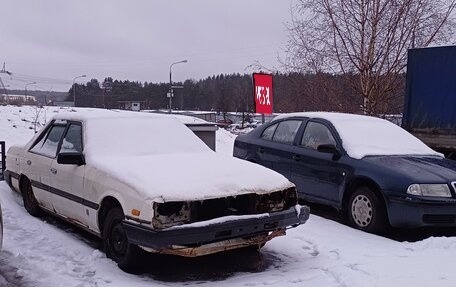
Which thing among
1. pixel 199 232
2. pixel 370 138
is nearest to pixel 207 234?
pixel 199 232

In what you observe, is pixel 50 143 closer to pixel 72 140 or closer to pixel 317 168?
pixel 72 140

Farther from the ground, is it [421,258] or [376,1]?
[376,1]

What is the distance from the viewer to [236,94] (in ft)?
270

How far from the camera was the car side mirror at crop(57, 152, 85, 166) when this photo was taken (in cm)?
520

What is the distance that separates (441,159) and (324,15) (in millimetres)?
7422

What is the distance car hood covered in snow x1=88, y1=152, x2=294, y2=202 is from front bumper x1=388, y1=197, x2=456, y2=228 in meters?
1.52

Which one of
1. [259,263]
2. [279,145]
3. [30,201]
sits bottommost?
[259,263]

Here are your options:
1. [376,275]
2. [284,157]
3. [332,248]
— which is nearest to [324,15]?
[284,157]

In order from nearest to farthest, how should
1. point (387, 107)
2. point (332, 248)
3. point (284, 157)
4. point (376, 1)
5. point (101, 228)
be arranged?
point (101, 228) < point (332, 248) < point (284, 157) < point (376, 1) < point (387, 107)

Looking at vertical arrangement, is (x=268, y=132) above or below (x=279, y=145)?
above

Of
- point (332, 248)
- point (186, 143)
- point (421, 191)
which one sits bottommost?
point (332, 248)

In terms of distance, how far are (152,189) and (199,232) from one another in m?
0.54

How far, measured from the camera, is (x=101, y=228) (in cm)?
495

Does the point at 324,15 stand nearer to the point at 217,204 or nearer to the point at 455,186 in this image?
the point at 455,186
